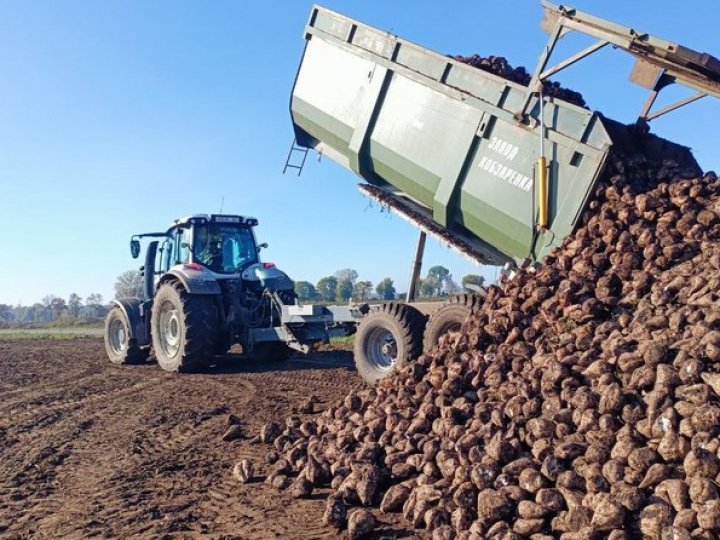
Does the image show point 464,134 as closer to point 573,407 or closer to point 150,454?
point 573,407

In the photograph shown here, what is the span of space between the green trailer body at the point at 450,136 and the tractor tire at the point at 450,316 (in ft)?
1.79

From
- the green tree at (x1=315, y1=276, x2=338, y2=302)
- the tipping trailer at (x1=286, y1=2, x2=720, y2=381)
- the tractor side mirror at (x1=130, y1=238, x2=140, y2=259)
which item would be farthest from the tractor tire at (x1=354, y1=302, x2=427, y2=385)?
the green tree at (x1=315, y1=276, x2=338, y2=302)

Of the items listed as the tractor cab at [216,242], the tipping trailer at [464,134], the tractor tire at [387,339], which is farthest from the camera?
the tractor cab at [216,242]

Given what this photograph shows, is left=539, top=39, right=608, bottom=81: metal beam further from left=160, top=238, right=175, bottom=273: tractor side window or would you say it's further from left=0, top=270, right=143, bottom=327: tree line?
left=0, top=270, right=143, bottom=327: tree line

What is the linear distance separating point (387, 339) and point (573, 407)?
3.80 metres

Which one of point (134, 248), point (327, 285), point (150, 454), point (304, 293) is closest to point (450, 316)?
point (150, 454)

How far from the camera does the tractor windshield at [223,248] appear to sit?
33.0ft

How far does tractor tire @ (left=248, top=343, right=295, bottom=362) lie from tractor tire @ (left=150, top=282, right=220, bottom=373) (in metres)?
1.10

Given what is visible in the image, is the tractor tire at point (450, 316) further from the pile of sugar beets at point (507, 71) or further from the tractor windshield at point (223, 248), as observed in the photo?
the tractor windshield at point (223, 248)

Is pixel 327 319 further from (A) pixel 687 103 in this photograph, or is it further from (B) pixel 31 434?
(A) pixel 687 103

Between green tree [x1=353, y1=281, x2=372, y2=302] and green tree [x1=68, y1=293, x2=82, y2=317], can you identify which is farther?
green tree [x1=68, y1=293, x2=82, y2=317]

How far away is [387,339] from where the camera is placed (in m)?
7.39

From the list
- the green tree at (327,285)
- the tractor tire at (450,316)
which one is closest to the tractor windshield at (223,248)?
the tractor tire at (450,316)

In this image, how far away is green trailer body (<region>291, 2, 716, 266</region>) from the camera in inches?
213
